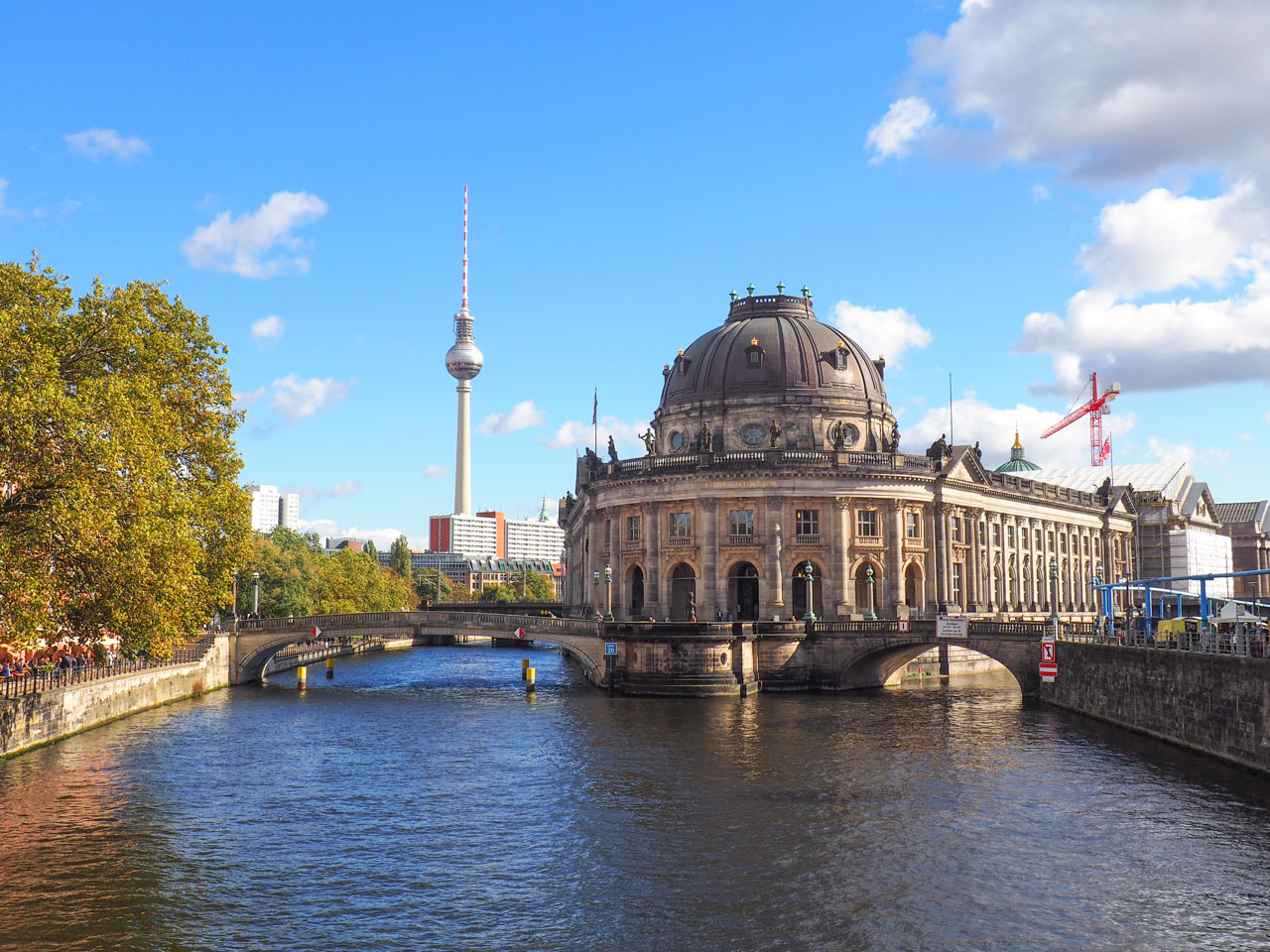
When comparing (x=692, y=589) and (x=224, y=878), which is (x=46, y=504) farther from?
(x=692, y=589)

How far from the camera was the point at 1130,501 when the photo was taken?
145375mm

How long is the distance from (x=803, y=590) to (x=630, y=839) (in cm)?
5952

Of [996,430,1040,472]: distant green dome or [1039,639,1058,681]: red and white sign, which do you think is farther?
[996,430,1040,472]: distant green dome

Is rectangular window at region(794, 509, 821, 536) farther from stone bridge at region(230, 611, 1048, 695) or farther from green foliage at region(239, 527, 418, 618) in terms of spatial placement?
green foliage at region(239, 527, 418, 618)

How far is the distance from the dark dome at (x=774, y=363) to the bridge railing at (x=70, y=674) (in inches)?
2012

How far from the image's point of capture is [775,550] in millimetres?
92375

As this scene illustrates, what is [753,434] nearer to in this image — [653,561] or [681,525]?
[681,525]

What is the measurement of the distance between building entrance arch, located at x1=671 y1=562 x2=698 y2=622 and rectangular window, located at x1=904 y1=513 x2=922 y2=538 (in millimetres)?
18078

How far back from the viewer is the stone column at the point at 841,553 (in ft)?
305

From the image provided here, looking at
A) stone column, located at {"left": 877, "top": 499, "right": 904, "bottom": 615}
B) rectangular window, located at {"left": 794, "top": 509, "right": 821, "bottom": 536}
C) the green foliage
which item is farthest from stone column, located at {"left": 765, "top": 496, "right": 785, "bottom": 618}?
the green foliage

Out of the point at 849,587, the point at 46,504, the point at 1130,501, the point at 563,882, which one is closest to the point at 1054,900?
the point at 563,882

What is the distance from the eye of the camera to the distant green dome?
164000 millimetres

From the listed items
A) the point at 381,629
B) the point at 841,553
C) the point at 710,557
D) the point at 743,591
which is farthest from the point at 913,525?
the point at 381,629

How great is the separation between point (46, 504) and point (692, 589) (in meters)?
62.9
